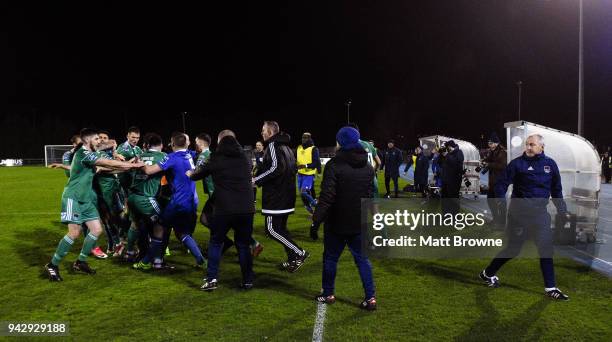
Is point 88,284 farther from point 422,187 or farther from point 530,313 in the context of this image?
point 422,187

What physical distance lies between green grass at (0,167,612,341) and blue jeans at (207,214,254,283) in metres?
0.29

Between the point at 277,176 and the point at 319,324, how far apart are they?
2229mm

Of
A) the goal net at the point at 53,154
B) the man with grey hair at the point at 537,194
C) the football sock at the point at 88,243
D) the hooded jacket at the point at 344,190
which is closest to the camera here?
the hooded jacket at the point at 344,190

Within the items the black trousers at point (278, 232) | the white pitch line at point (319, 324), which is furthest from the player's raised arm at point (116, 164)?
the white pitch line at point (319, 324)

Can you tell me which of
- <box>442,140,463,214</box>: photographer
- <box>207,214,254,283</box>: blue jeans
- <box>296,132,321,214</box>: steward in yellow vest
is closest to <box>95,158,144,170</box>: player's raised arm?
<box>207,214,254,283</box>: blue jeans

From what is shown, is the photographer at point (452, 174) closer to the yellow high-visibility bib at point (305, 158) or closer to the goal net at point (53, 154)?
the yellow high-visibility bib at point (305, 158)

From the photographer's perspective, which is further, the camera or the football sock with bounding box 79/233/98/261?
the camera

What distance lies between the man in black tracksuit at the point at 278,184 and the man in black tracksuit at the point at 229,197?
0.60 meters

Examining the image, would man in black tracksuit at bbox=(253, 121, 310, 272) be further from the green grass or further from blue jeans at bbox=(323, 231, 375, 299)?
blue jeans at bbox=(323, 231, 375, 299)

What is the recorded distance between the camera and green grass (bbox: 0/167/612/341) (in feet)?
14.4

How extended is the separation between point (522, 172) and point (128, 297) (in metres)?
4.77

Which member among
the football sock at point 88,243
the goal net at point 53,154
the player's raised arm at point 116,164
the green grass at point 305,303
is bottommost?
the green grass at point 305,303

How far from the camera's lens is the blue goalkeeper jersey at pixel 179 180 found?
615cm

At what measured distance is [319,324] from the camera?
456cm
